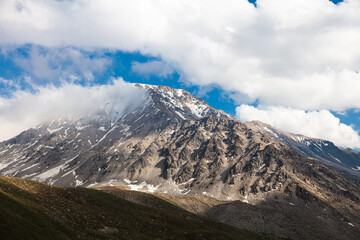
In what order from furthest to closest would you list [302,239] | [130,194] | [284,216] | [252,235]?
[284,216] < [302,239] < [130,194] < [252,235]

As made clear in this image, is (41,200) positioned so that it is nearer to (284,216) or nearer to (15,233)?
(15,233)

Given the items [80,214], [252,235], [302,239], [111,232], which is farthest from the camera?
[302,239]

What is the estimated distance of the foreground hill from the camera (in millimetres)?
35497

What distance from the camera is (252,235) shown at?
98000mm

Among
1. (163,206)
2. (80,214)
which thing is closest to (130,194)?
(163,206)

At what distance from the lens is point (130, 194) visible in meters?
134

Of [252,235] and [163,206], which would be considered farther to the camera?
[163,206]

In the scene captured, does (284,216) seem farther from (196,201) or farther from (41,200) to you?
(41,200)

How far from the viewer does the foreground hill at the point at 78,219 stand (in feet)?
116

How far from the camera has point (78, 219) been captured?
52.9 metres

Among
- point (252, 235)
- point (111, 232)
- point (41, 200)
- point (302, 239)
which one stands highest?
point (41, 200)

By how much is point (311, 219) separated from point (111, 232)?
657 ft

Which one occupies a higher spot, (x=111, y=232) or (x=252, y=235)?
(x=111, y=232)

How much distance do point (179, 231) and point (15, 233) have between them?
50.8 meters
